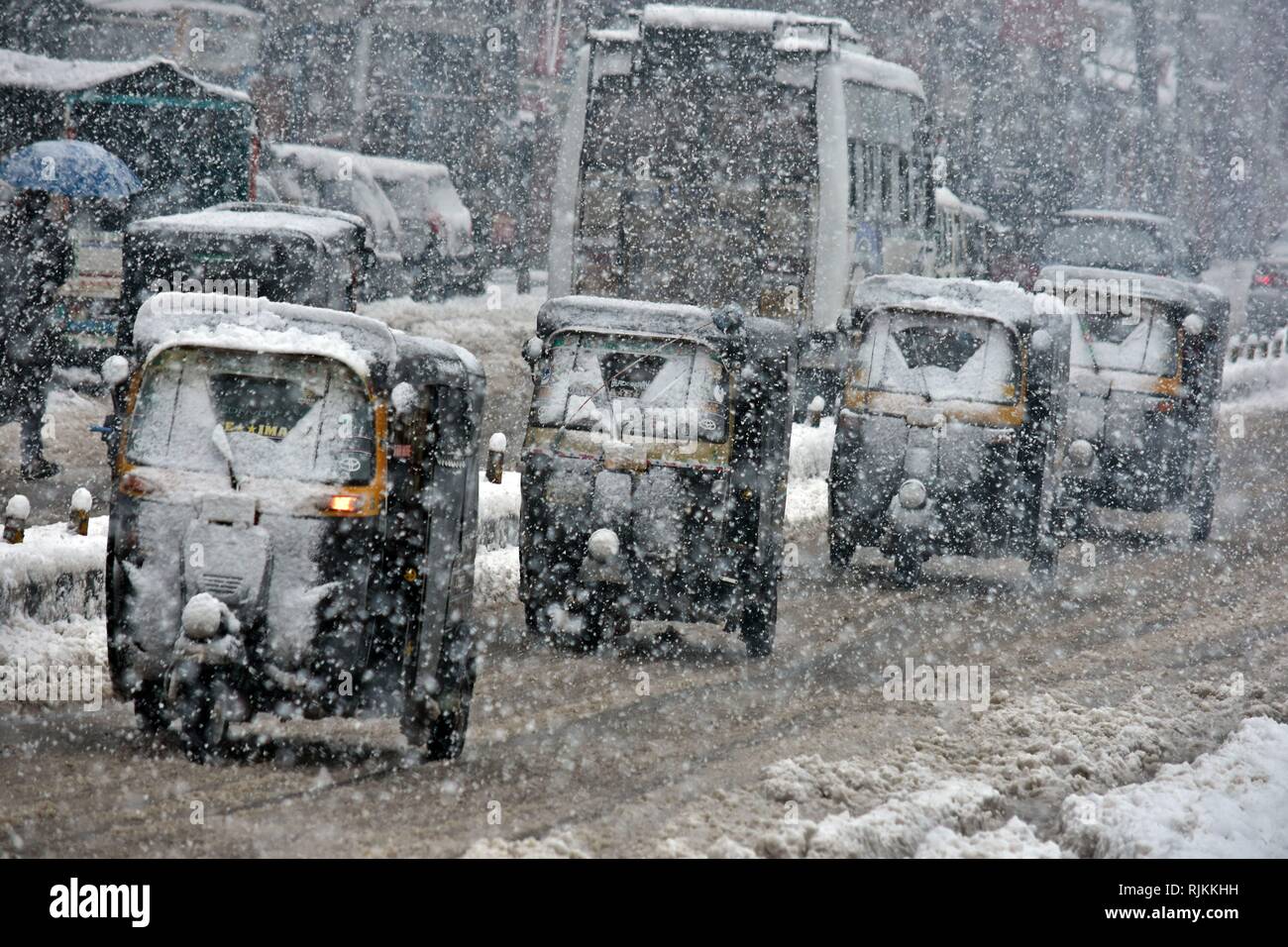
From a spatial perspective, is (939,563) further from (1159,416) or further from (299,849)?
(299,849)

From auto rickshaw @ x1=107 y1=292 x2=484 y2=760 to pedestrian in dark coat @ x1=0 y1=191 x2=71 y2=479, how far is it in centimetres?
670

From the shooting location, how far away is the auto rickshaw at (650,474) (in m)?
10.8

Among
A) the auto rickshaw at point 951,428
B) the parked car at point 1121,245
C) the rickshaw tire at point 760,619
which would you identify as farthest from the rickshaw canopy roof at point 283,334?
the parked car at point 1121,245

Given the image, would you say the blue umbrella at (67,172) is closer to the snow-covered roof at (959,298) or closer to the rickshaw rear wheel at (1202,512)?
the snow-covered roof at (959,298)

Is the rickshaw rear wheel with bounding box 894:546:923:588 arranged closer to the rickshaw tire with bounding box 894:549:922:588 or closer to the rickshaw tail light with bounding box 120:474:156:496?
the rickshaw tire with bounding box 894:549:922:588

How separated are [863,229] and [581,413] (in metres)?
8.58

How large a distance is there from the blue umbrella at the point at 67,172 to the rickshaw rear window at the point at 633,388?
1075 cm

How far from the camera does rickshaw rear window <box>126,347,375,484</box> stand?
775cm

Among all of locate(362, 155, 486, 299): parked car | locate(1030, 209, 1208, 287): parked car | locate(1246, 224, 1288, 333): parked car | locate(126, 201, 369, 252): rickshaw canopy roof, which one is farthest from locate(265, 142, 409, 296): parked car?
locate(1246, 224, 1288, 333): parked car

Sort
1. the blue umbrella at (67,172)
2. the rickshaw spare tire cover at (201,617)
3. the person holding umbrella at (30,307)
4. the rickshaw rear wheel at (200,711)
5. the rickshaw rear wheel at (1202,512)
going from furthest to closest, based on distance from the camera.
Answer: the blue umbrella at (67,172) → the rickshaw rear wheel at (1202,512) → the person holding umbrella at (30,307) → the rickshaw rear wheel at (200,711) → the rickshaw spare tire cover at (201,617)

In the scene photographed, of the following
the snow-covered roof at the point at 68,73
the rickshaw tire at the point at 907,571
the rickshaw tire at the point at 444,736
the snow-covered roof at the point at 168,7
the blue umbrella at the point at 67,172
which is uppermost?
the snow-covered roof at the point at 168,7

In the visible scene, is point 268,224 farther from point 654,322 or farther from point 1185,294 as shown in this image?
point 1185,294

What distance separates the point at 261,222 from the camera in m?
16.5

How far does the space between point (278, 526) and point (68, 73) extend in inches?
843
